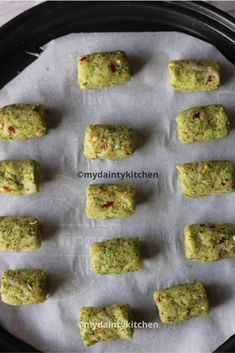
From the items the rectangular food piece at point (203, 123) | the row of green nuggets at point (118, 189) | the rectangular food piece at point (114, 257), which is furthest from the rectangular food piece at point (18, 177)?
the rectangular food piece at point (203, 123)

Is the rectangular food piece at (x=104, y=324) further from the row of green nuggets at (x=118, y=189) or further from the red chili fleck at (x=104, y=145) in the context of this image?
the red chili fleck at (x=104, y=145)

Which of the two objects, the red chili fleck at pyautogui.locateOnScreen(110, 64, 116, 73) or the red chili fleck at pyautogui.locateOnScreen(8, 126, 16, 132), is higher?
the red chili fleck at pyautogui.locateOnScreen(110, 64, 116, 73)

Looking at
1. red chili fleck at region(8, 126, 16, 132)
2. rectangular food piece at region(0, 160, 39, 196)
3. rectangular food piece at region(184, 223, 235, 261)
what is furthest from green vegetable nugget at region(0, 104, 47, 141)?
rectangular food piece at region(184, 223, 235, 261)

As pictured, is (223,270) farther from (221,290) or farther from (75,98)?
(75,98)

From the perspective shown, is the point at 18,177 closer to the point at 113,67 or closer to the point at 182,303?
the point at 113,67

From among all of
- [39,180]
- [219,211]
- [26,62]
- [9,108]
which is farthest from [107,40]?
[219,211]

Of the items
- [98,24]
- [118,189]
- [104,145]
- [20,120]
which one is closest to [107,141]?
[104,145]

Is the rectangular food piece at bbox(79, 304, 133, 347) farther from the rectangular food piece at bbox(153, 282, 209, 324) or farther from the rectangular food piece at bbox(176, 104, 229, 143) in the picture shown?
the rectangular food piece at bbox(176, 104, 229, 143)
